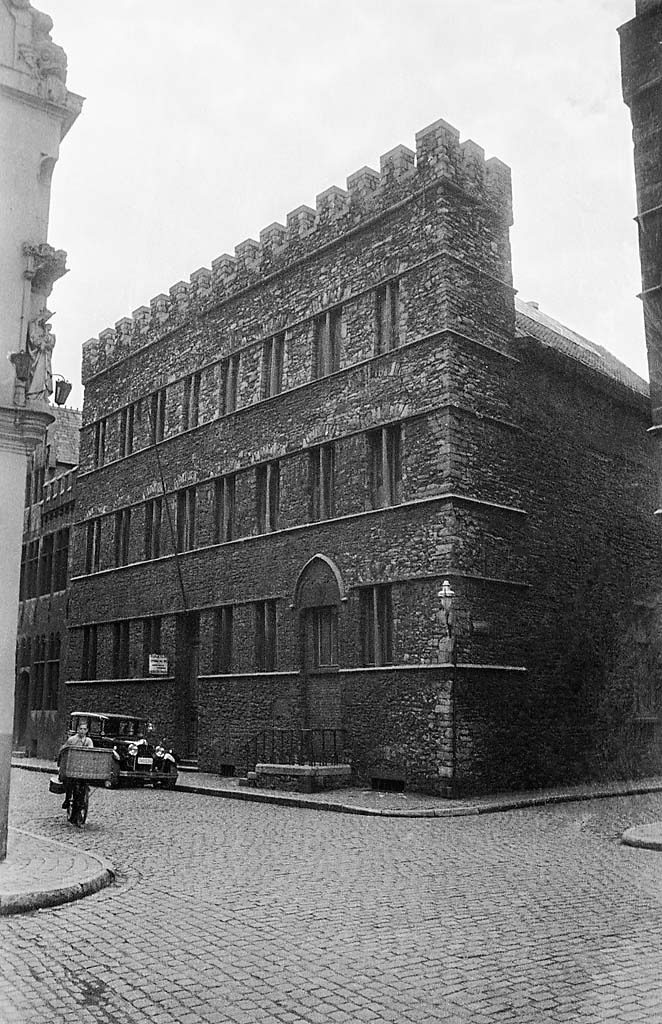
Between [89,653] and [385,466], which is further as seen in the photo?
[89,653]

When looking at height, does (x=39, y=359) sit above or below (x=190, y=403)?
below

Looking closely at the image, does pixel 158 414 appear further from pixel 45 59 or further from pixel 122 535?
pixel 45 59

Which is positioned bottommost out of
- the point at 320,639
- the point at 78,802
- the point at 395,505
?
the point at 78,802

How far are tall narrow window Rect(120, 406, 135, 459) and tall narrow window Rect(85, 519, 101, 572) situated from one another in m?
2.77

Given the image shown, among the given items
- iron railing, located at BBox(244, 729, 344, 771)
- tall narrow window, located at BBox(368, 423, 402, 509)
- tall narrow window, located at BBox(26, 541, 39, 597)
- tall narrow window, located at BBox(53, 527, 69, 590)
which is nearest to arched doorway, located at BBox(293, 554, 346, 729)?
iron railing, located at BBox(244, 729, 344, 771)

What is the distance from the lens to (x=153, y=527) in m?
30.2

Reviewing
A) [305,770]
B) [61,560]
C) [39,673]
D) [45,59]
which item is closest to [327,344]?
[305,770]

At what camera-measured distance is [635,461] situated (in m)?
26.7

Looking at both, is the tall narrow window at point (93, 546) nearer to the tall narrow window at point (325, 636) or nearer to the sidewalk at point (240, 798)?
the sidewalk at point (240, 798)

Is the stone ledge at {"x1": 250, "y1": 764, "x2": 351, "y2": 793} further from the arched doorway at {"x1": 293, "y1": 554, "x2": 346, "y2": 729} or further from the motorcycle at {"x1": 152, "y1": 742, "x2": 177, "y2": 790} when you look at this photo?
the motorcycle at {"x1": 152, "y1": 742, "x2": 177, "y2": 790}

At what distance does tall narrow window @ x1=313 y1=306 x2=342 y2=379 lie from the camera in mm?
23750

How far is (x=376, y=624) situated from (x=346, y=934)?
13.6 metres

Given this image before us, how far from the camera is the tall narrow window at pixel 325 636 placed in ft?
73.8

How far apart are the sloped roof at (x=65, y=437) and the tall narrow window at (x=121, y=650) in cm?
1319
